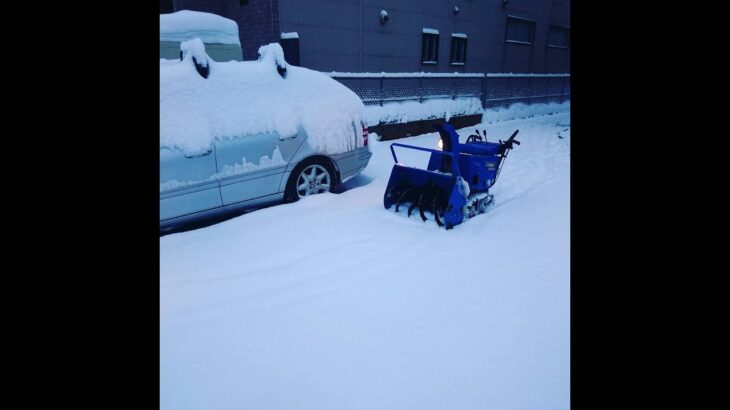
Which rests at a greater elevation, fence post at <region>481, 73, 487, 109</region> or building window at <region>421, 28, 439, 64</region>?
building window at <region>421, 28, 439, 64</region>

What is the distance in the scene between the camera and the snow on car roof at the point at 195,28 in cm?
938

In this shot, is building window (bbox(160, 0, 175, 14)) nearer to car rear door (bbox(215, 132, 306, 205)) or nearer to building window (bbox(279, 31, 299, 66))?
building window (bbox(279, 31, 299, 66))

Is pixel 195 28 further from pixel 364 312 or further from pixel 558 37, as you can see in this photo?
pixel 558 37

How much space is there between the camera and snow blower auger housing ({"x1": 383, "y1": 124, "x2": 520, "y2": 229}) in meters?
5.00

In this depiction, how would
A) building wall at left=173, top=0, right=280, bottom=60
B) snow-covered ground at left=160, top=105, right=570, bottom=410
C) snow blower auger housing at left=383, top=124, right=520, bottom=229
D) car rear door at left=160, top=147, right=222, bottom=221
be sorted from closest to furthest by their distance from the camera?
1. snow-covered ground at left=160, top=105, right=570, bottom=410
2. car rear door at left=160, top=147, right=222, bottom=221
3. snow blower auger housing at left=383, top=124, right=520, bottom=229
4. building wall at left=173, top=0, right=280, bottom=60

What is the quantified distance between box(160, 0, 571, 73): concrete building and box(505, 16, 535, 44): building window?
4cm

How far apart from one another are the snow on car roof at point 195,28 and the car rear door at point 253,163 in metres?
5.55

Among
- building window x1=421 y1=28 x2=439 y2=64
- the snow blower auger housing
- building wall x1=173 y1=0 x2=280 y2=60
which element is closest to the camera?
the snow blower auger housing

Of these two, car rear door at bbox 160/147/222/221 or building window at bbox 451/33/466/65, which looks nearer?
car rear door at bbox 160/147/222/221

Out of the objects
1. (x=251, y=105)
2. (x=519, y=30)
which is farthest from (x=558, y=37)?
(x=251, y=105)

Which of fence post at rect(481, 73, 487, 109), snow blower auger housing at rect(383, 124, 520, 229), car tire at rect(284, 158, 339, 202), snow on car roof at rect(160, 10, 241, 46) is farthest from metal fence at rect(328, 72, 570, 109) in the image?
snow blower auger housing at rect(383, 124, 520, 229)

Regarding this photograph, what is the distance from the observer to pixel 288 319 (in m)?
3.23

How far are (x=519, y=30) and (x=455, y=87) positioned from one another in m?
7.75
